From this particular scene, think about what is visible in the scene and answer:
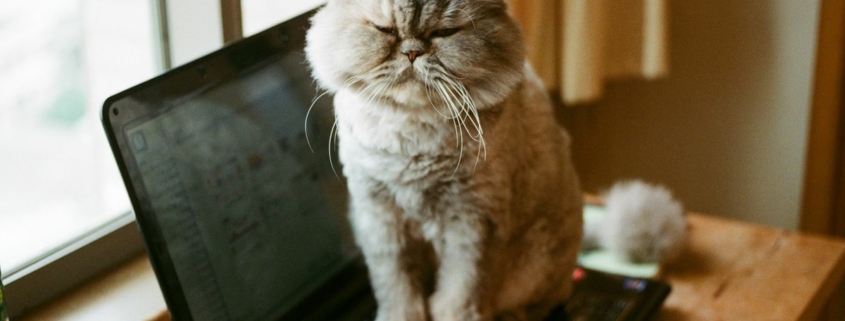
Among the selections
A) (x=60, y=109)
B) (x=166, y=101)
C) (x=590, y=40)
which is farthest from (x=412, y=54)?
(x=590, y=40)

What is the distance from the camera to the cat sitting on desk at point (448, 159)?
0.73 meters

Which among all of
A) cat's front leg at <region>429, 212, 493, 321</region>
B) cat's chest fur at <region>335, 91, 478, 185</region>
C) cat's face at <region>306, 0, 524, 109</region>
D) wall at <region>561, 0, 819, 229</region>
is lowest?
wall at <region>561, 0, 819, 229</region>

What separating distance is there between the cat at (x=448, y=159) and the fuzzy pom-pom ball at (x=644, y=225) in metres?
0.19

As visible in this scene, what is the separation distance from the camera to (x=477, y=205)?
0.84m

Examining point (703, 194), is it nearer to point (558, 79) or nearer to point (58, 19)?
point (558, 79)

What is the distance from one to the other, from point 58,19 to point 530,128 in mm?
698

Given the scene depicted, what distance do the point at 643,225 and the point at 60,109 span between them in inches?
33.9

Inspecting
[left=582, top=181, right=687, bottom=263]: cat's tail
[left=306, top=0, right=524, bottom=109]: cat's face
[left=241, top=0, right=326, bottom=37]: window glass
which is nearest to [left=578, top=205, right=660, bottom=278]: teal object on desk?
[left=582, top=181, right=687, bottom=263]: cat's tail

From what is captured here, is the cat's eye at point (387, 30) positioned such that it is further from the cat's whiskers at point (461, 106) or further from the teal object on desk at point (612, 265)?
the teal object on desk at point (612, 265)

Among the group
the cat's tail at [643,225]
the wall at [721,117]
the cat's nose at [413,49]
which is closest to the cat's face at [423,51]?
the cat's nose at [413,49]

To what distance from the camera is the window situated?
1074 millimetres

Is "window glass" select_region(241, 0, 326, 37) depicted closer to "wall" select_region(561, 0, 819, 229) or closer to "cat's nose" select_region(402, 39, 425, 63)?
"cat's nose" select_region(402, 39, 425, 63)

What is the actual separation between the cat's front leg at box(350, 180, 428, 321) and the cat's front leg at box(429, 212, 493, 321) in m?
0.03

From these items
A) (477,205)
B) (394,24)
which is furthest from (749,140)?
(394,24)
